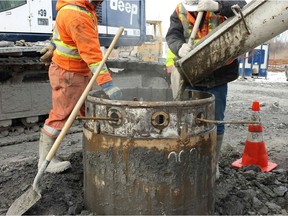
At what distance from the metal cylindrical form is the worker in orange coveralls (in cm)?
76

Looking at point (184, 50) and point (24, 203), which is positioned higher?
point (184, 50)

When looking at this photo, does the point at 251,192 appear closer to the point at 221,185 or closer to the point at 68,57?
the point at 221,185

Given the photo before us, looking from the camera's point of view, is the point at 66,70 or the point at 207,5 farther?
the point at 66,70

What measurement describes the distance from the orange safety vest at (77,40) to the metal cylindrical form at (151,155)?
0.55 meters

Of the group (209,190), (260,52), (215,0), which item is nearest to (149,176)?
(209,190)

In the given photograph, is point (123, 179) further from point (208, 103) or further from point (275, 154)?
point (275, 154)

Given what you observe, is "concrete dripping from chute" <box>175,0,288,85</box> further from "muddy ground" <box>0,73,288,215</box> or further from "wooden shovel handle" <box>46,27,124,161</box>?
"muddy ground" <box>0,73,288,215</box>

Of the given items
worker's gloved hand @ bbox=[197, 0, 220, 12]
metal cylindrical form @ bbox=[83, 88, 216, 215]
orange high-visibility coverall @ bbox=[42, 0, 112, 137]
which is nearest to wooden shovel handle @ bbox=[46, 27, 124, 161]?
metal cylindrical form @ bbox=[83, 88, 216, 215]

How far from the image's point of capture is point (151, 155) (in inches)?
107

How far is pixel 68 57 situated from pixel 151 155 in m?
1.52

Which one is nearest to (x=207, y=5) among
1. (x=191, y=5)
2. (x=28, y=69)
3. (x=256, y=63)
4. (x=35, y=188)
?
(x=191, y=5)

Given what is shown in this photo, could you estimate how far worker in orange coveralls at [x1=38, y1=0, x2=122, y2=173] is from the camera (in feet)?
11.1

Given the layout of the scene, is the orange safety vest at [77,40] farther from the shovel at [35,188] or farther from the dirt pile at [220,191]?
the dirt pile at [220,191]

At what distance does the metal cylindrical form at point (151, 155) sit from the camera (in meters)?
2.72
